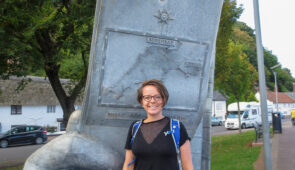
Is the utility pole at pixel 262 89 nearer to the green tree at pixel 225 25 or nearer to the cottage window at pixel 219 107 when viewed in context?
the green tree at pixel 225 25

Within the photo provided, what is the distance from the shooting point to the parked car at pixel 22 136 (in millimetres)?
21625

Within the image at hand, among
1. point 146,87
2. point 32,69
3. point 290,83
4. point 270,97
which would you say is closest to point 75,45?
point 32,69

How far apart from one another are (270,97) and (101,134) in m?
70.7

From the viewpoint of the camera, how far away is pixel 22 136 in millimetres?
22297

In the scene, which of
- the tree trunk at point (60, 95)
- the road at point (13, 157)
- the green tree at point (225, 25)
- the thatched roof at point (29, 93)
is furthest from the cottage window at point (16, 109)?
the green tree at point (225, 25)

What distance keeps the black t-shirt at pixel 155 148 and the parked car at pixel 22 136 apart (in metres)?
21.7

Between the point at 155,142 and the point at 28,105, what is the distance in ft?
111

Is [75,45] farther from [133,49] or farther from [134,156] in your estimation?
[134,156]

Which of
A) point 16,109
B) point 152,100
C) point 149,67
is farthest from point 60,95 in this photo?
point 16,109

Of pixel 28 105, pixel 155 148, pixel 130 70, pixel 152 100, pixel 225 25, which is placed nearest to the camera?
pixel 155 148

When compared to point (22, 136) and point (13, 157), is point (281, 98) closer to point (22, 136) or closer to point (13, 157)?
point (22, 136)

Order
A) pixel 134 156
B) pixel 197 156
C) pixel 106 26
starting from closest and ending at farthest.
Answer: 1. pixel 134 156
2. pixel 106 26
3. pixel 197 156

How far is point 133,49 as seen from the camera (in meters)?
3.26

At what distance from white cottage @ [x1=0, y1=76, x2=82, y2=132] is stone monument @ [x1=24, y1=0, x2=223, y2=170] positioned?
97.9 feet
